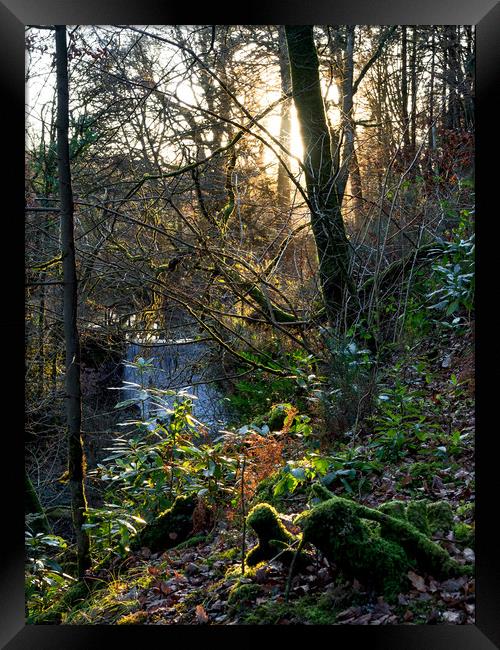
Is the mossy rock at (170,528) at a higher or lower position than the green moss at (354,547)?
lower

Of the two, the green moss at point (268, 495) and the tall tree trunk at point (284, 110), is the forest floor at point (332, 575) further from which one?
the tall tree trunk at point (284, 110)

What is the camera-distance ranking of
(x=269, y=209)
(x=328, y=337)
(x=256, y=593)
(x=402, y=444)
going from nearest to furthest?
(x=256, y=593) < (x=402, y=444) < (x=328, y=337) < (x=269, y=209)

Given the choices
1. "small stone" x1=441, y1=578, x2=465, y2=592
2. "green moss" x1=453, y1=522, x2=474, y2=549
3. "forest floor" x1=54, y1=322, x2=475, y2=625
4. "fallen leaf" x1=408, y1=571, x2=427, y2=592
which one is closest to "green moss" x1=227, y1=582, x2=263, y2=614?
"forest floor" x1=54, y1=322, x2=475, y2=625

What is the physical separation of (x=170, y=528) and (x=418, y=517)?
167 centimetres

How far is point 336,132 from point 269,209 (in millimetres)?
1104

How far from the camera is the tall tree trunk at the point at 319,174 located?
→ 4777mm

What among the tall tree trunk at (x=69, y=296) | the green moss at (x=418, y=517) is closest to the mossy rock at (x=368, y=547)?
the green moss at (x=418, y=517)

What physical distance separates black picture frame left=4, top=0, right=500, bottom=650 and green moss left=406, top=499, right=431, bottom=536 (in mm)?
291
